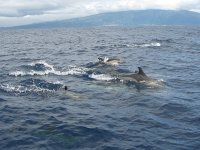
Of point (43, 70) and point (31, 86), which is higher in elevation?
point (31, 86)

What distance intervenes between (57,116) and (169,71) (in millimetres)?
20224

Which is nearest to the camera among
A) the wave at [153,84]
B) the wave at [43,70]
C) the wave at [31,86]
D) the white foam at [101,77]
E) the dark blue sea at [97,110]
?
the dark blue sea at [97,110]

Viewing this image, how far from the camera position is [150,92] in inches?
1160

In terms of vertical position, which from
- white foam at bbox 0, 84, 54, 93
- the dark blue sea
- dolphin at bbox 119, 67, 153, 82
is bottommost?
the dark blue sea

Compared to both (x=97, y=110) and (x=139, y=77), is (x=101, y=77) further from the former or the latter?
(x=97, y=110)

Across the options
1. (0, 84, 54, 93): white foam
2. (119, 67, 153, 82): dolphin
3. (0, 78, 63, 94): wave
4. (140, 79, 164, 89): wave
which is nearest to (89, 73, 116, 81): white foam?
(119, 67, 153, 82): dolphin

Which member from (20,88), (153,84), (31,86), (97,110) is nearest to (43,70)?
(31,86)

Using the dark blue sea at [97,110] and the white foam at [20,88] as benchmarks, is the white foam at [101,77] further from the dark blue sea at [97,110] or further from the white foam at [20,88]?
the white foam at [20,88]

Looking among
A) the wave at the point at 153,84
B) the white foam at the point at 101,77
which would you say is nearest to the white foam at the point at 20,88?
the white foam at the point at 101,77

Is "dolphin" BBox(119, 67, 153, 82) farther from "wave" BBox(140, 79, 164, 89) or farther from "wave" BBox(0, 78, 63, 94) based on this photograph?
"wave" BBox(0, 78, 63, 94)

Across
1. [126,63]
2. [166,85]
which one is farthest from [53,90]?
[126,63]

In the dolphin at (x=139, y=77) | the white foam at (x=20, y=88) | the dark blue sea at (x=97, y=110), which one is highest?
the dolphin at (x=139, y=77)

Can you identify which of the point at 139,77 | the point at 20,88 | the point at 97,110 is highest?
the point at 139,77

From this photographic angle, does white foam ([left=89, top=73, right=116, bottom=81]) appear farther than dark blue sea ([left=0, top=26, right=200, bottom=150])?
Yes
